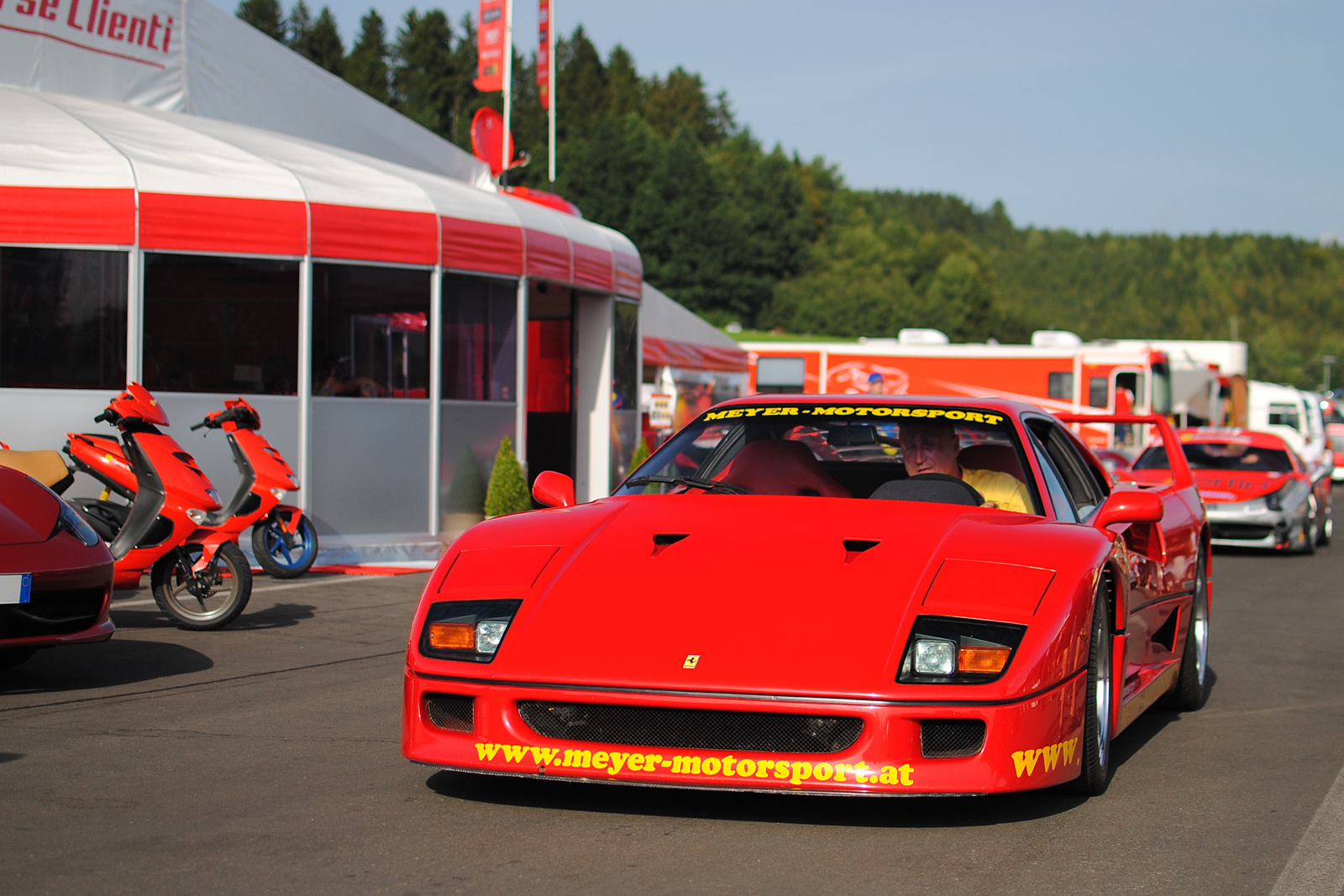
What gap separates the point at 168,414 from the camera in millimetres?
12562

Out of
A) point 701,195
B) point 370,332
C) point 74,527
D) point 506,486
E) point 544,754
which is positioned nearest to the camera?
point 544,754

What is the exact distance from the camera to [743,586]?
14.0 ft

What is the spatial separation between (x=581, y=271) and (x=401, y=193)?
3.15m

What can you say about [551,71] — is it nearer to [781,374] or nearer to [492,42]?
[492,42]

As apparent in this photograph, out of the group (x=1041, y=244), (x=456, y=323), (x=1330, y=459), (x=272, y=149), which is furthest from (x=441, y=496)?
(x=1041, y=244)

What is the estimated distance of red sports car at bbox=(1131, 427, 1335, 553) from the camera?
1631 centimetres

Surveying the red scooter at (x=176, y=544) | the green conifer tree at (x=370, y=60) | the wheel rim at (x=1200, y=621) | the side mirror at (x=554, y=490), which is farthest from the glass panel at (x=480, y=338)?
the green conifer tree at (x=370, y=60)

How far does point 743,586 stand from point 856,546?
0.42m

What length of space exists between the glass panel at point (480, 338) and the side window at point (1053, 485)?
377 inches

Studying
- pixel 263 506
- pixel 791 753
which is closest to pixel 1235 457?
pixel 263 506

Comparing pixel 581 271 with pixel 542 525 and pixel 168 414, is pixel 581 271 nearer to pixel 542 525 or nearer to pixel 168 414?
pixel 168 414

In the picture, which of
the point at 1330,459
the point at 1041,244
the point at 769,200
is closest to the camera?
the point at 1330,459

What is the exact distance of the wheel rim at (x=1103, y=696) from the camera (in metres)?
4.56

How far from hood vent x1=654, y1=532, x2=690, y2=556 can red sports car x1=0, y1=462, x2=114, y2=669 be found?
3.06 meters
